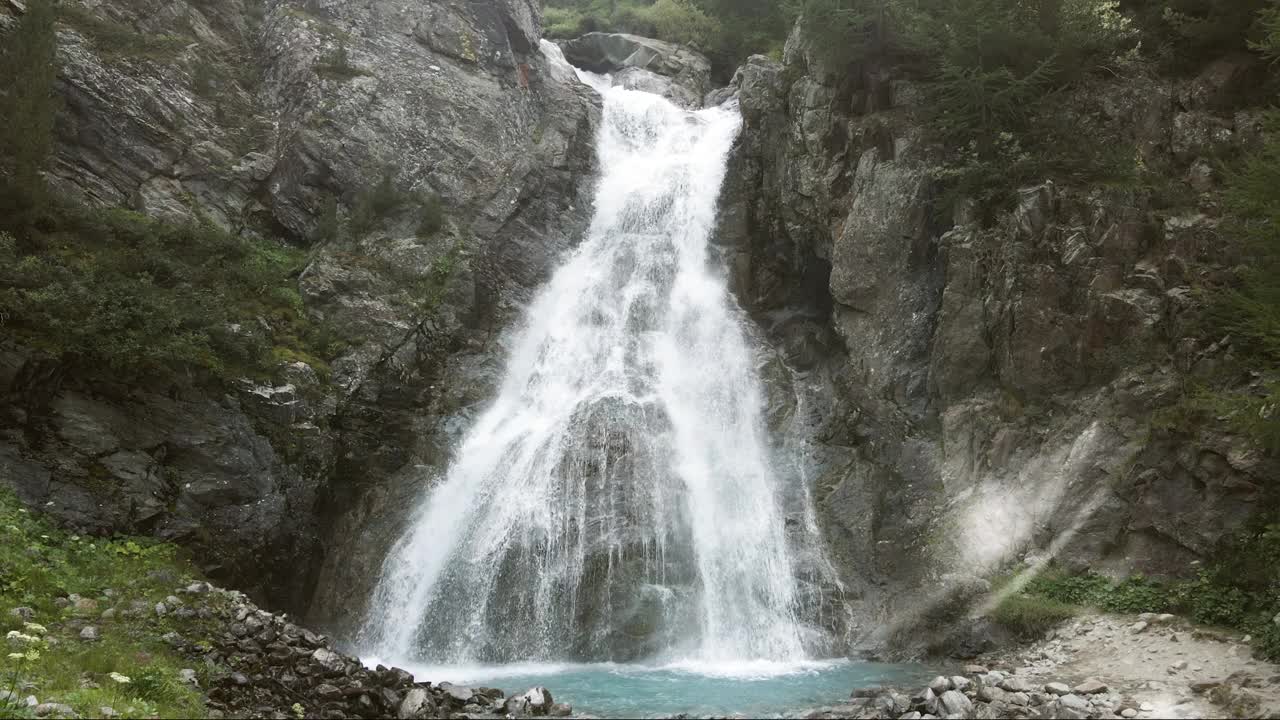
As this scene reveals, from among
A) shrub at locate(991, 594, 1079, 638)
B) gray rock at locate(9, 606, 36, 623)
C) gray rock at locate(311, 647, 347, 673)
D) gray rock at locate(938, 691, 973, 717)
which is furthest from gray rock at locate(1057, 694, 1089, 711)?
gray rock at locate(9, 606, 36, 623)

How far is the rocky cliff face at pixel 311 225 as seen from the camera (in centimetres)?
1355

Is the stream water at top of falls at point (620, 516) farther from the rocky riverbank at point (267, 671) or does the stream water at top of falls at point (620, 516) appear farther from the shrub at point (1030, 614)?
the rocky riverbank at point (267, 671)

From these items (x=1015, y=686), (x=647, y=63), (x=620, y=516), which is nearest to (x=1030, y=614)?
(x=1015, y=686)

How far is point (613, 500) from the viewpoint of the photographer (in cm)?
1739

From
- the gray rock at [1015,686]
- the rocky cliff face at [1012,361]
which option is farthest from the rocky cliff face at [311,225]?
the gray rock at [1015,686]

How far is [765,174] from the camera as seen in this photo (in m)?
23.7

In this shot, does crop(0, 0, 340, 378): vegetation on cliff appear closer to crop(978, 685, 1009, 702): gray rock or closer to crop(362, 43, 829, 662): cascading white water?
crop(362, 43, 829, 662): cascading white water

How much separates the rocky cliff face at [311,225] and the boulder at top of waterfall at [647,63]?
4885mm

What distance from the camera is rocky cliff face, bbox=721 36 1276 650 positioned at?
12914 millimetres

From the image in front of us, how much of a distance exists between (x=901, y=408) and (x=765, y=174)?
9.52 meters

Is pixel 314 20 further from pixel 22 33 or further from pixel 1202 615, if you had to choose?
pixel 1202 615

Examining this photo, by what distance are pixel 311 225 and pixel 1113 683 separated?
20.8 metres

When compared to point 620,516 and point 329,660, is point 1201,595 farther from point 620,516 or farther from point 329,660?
point 329,660

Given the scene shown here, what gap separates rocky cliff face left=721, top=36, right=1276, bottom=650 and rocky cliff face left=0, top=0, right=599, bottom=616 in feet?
31.3
